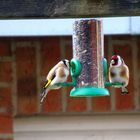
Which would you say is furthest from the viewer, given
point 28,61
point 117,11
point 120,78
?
point 28,61

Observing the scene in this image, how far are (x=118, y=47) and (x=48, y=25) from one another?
1.48 feet

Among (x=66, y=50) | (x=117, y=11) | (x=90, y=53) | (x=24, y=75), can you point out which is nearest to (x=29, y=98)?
(x=24, y=75)

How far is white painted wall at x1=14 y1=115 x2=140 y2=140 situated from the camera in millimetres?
2904

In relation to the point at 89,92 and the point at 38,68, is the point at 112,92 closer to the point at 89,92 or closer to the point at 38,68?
the point at 38,68

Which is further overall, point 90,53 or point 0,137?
point 0,137

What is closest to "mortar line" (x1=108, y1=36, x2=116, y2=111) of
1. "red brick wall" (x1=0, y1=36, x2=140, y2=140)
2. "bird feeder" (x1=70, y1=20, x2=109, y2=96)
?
"red brick wall" (x1=0, y1=36, x2=140, y2=140)

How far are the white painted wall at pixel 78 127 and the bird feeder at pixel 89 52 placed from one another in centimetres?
45

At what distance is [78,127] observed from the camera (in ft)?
9.59

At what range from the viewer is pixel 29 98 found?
2816mm

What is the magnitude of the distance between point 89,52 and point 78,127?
1.80ft

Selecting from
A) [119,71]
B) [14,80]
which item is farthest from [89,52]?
[14,80]

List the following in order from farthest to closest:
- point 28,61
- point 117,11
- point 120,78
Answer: point 28,61
point 120,78
point 117,11

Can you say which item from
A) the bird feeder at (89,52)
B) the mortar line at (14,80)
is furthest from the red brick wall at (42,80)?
the bird feeder at (89,52)

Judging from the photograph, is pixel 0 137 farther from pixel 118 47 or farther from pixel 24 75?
pixel 118 47
